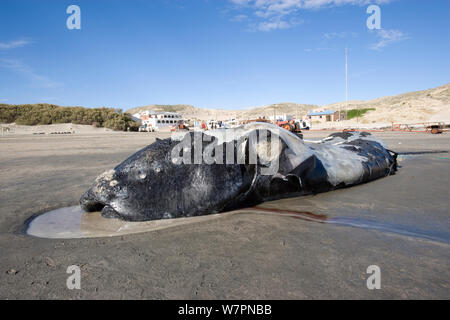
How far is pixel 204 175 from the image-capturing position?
229 cm

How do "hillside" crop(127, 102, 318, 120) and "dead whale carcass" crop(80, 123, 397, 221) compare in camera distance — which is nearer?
"dead whale carcass" crop(80, 123, 397, 221)

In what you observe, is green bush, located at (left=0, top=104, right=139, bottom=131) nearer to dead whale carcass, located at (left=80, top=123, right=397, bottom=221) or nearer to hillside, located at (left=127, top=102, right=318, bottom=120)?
dead whale carcass, located at (left=80, top=123, right=397, bottom=221)

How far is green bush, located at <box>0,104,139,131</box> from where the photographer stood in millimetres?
40125

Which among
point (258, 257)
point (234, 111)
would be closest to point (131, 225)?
point (258, 257)

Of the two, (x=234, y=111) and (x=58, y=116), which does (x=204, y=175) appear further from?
(x=234, y=111)

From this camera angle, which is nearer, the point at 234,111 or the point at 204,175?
the point at 204,175

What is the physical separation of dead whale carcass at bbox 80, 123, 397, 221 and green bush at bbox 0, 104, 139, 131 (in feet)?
144

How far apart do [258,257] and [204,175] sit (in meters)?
0.89

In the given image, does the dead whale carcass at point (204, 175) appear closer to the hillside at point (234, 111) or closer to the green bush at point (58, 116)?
the green bush at point (58, 116)

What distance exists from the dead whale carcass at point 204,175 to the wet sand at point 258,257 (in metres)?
0.20

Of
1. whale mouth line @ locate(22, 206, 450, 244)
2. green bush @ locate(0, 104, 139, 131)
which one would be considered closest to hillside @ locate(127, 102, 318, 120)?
green bush @ locate(0, 104, 139, 131)

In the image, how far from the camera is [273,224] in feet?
7.06

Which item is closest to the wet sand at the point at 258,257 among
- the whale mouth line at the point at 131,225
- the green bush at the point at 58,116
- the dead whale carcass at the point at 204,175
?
the whale mouth line at the point at 131,225
